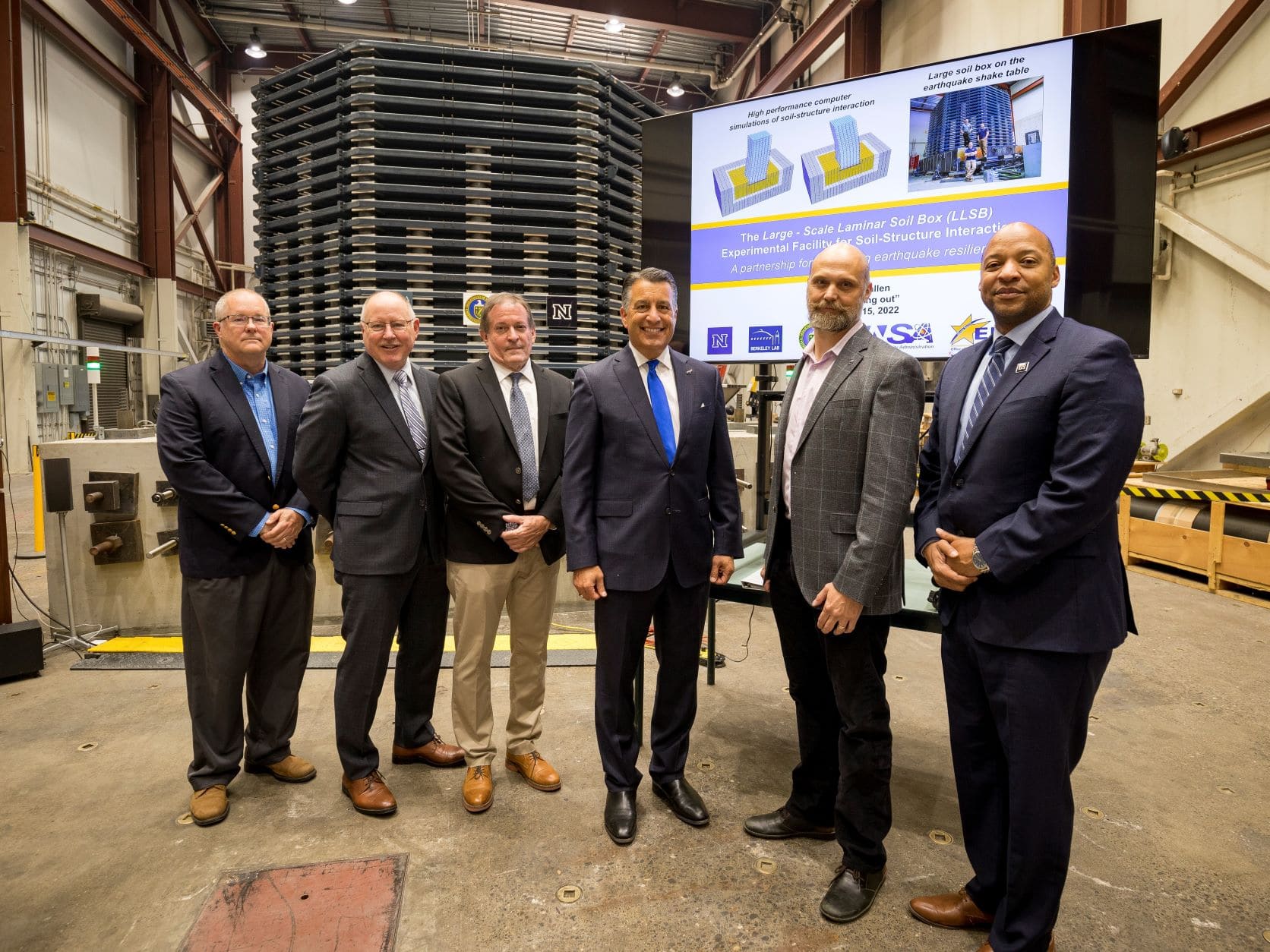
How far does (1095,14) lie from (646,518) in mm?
5710

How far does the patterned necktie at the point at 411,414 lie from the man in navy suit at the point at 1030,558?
1464mm

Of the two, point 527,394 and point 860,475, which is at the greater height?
point 527,394

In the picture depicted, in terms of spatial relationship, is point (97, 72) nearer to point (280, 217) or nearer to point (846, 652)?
point (280, 217)

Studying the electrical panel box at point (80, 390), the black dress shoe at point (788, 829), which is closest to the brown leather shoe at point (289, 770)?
the black dress shoe at point (788, 829)

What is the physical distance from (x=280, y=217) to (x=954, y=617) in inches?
139

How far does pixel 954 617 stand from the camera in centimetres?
156

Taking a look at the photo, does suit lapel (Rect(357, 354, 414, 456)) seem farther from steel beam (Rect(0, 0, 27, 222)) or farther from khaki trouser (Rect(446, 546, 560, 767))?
steel beam (Rect(0, 0, 27, 222))

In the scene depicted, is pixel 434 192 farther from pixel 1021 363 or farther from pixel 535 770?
pixel 1021 363

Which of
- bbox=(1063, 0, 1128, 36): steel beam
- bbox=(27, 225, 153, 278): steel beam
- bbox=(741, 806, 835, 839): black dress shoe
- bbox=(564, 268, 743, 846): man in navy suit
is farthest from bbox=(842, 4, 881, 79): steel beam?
bbox=(27, 225, 153, 278): steel beam

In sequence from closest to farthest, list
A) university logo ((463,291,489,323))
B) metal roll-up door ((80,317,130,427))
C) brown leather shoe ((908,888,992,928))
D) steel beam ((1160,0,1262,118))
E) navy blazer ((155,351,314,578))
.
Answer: brown leather shoe ((908,888,992,928)), navy blazer ((155,351,314,578)), university logo ((463,291,489,323)), steel beam ((1160,0,1262,118)), metal roll-up door ((80,317,130,427))

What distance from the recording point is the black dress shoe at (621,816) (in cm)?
197

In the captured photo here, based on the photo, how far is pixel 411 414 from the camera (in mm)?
2215

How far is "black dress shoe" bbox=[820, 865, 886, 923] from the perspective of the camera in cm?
168

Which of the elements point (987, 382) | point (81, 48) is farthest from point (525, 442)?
point (81, 48)
